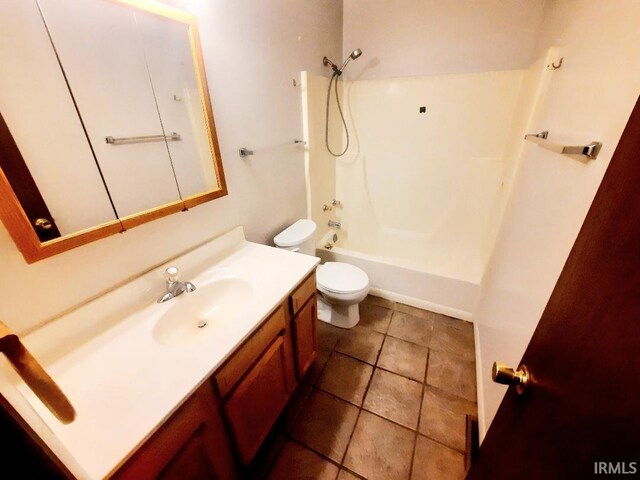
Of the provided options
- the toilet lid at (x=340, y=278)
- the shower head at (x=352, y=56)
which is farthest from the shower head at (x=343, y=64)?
the toilet lid at (x=340, y=278)

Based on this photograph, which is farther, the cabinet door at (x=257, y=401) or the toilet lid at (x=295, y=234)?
the toilet lid at (x=295, y=234)

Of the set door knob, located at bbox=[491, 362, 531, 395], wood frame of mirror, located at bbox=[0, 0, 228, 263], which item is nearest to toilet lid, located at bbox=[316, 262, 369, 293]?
wood frame of mirror, located at bbox=[0, 0, 228, 263]

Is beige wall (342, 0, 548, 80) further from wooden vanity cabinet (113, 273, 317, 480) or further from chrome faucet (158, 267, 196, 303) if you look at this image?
chrome faucet (158, 267, 196, 303)

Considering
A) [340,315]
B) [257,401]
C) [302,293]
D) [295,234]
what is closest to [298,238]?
[295,234]

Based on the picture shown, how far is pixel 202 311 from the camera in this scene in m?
1.14

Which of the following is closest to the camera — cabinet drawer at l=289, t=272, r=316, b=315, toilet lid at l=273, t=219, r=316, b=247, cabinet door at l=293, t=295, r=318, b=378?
cabinet drawer at l=289, t=272, r=316, b=315

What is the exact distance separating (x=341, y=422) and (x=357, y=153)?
221 centimetres

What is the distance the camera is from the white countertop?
0.60 meters

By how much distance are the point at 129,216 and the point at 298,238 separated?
0.96m

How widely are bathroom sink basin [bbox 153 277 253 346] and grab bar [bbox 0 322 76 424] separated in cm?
67

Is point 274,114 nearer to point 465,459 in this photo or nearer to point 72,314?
point 72,314

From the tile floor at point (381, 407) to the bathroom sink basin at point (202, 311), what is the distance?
75 centimetres

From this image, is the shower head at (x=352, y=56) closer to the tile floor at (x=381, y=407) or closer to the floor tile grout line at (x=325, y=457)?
the tile floor at (x=381, y=407)

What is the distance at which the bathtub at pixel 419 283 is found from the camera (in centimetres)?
198
